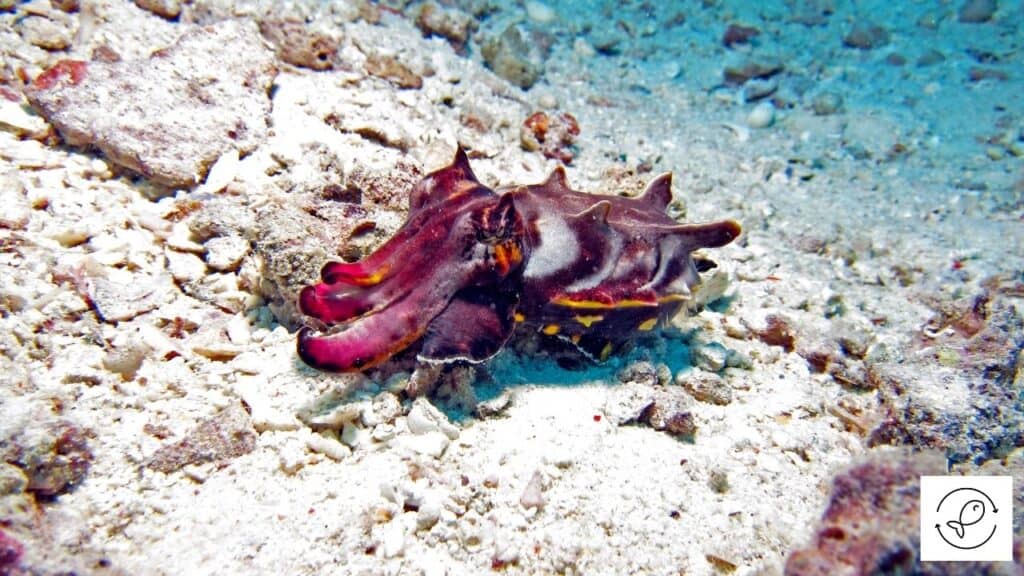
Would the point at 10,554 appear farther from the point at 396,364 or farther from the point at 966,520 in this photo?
the point at 966,520

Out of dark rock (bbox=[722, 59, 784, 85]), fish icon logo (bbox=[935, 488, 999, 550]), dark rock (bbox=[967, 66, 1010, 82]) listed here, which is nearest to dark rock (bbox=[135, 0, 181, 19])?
fish icon logo (bbox=[935, 488, 999, 550])

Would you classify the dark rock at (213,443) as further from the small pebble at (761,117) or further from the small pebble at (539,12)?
the small pebble at (539,12)

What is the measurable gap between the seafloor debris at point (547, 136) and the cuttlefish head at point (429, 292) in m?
2.57

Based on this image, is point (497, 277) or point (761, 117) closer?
point (497, 277)

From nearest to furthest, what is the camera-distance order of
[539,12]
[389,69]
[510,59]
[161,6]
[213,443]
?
[213,443]
[161,6]
[389,69]
[510,59]
[539,12]

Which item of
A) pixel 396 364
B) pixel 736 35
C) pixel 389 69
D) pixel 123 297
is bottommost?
pixel 123 297

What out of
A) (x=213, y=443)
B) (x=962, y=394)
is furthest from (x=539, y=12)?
(x=213, y=443)

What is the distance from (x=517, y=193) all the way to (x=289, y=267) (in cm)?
134

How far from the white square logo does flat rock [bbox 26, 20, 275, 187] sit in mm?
4436

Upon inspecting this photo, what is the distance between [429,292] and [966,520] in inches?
100

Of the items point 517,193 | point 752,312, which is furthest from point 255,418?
point 752,312

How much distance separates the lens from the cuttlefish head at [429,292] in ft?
8.95

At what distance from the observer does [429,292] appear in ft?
9.37

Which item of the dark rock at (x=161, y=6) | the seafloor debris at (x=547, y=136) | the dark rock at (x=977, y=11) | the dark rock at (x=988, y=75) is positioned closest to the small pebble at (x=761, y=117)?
the seafloor debris at (x=547, y=136)
